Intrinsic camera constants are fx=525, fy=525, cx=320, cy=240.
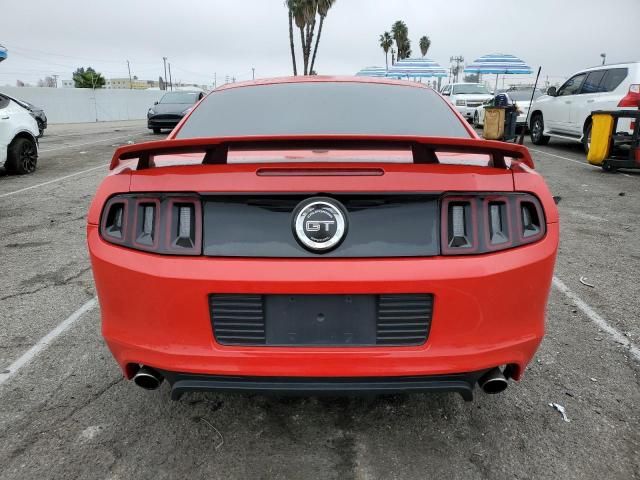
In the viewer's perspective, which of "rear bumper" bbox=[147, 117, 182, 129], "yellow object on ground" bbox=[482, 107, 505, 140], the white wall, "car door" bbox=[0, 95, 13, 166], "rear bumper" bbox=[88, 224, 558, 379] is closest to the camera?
"rear bumper" bbox=[88, 224, 558, 379]

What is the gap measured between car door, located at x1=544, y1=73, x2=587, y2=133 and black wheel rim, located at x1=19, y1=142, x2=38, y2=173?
11.8 metres

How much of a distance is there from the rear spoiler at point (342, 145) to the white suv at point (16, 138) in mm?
9229

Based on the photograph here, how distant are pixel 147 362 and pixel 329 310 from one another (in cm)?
70

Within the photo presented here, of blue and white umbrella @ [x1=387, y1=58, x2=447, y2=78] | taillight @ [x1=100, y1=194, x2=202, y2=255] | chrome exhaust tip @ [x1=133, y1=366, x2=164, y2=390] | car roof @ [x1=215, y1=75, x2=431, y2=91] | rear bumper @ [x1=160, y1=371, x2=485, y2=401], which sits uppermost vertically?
blue and white umbrella @ [x1=387, y1=58, x2=447, y2=78]

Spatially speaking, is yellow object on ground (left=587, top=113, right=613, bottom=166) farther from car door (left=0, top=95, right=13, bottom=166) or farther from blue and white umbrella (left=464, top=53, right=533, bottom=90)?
blue and white umbrella (left=464, top=53, right=533, bottom=90)

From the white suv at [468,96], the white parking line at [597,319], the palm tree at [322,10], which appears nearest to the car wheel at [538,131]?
the white suv at [468,96]

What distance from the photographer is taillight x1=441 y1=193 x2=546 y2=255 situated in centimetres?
184

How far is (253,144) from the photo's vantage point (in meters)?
1.86

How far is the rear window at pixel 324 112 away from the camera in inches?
104

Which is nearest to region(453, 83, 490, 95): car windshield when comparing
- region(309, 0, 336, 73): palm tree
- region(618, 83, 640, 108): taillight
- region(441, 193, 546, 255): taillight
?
region(618, 83, 640, 108): taillight

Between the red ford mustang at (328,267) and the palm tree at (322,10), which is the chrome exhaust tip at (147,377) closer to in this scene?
the red ford mustang at (328,267)

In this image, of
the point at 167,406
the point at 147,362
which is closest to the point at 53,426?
the point at 167,406

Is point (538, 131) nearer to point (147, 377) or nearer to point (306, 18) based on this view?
point (147, 377)

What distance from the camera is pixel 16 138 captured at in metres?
9.98
